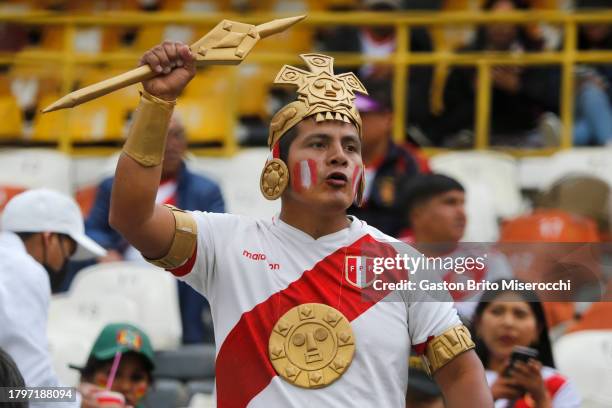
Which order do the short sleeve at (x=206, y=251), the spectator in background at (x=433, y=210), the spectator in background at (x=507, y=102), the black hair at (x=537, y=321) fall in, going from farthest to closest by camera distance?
the spectator in background at (x=507, y=102), the spectator in background at (x=433, y=210), the black hair at (x=537, y=321), the short sleeve at (x=206, y=251)

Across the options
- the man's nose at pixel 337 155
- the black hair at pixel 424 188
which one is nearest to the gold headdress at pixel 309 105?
the man's nose at pixel 337 155

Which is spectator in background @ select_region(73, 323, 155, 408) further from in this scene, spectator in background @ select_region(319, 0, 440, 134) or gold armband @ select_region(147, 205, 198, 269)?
spectator in background @ select_region(319, 0, 440, 134)

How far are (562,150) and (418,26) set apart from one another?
141cm

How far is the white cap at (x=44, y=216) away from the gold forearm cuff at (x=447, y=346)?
8.39 ft

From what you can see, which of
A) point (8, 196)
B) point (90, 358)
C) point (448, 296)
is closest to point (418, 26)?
point (8, 196)

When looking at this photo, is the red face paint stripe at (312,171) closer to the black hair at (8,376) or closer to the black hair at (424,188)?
the black hair at (8,376)

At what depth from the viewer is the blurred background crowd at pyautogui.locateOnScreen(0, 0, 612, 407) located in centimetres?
916

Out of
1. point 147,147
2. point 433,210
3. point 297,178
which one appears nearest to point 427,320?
point 297,178

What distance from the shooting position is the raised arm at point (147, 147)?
5.17m

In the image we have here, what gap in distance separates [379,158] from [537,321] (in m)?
3.03

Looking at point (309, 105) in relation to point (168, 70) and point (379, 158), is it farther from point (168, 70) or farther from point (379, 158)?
point (379, 158)

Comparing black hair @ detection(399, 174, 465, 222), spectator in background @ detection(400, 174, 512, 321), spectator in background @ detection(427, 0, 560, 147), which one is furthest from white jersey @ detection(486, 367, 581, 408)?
spectator in background @ detection(427, 0, 560, 147)

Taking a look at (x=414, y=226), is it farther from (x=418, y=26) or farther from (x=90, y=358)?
(x=418, y=26)

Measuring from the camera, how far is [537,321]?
24.2 ft
